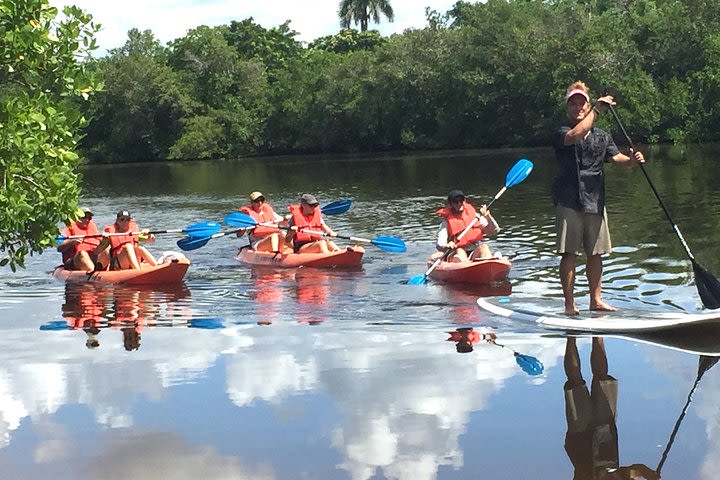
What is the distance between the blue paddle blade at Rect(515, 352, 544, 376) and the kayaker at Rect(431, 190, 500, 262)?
5903 millimetres

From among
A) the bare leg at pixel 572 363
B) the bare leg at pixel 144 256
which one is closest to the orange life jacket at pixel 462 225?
the bare leg at pixel 144 256

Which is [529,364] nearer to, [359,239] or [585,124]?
[585,124]

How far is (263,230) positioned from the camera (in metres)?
17.8

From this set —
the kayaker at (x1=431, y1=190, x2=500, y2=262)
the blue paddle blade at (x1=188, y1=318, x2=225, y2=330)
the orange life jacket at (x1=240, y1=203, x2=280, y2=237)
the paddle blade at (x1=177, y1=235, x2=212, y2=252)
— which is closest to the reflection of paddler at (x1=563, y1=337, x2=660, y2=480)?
the blue paddle blade at (x1=188, y1=318, x2=225, y2=330)

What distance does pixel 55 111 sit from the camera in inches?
323

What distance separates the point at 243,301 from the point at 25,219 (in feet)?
16.5

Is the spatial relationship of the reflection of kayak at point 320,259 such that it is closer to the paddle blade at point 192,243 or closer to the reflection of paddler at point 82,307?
the paddle blade at point 192,243

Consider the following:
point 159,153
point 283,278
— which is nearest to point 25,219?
point 283,278

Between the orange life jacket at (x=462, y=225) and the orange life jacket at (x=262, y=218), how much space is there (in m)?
3.98

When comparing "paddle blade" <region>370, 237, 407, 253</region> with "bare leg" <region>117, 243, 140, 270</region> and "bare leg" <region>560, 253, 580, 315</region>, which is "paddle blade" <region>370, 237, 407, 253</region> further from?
"bare leg" <region>560, 253, 580, 315</region>

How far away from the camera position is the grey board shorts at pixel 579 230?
8703 mm

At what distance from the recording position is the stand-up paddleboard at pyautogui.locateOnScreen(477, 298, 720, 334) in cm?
820

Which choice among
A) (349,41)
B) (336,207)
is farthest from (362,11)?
(336,207)

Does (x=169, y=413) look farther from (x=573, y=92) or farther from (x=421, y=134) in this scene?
(x=421, y=134)
